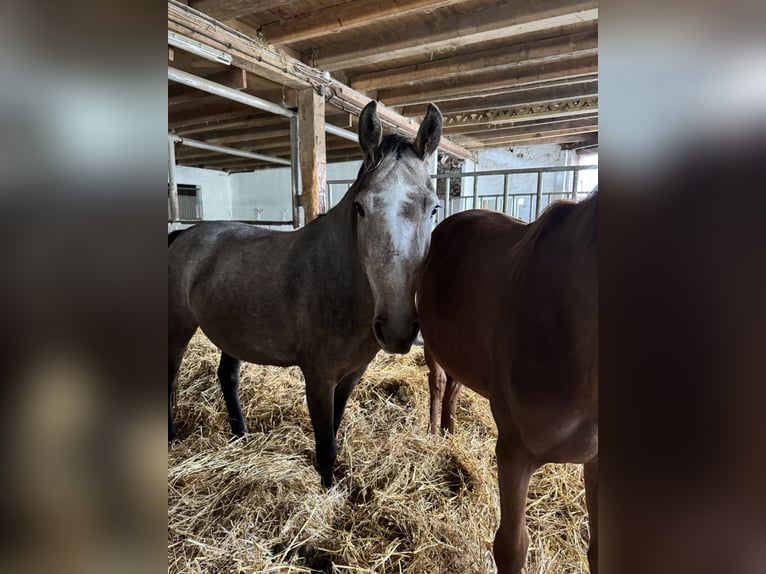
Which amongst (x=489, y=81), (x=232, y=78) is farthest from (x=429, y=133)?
(x=489, y=81)

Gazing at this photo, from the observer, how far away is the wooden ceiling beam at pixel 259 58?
83.5 inches

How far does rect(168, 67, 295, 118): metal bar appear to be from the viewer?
2.56m

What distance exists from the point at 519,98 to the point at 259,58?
283 centimetres

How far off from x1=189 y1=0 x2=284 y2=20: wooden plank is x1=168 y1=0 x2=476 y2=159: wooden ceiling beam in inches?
2.0

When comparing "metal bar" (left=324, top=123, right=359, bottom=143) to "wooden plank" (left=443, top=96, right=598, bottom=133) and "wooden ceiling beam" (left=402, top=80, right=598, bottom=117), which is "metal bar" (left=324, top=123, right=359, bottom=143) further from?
"wooden plank" (left=443, top=96, right=598, bottom=133)

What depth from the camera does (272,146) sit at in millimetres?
6863

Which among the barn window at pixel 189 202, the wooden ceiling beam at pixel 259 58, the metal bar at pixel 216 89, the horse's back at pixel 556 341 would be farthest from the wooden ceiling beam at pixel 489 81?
the barn window at pixel 189 202

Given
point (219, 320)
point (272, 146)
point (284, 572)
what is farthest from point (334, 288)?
point (272, 146)

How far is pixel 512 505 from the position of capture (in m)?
1.07

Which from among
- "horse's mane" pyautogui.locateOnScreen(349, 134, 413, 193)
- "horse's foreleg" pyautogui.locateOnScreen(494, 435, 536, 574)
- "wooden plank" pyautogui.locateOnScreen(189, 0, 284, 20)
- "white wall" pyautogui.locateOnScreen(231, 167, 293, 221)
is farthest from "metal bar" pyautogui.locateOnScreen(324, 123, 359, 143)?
"white wall" pyautogui.locateOnScreen(231, 167, 293, 221)

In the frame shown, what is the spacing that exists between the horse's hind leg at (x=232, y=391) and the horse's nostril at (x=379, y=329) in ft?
3.90

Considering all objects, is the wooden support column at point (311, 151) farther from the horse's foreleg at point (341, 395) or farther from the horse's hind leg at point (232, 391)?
the horse's foreleg at point (341, 395)

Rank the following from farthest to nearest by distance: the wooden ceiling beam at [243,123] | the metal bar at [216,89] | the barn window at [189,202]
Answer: the barn window at [189,202] → the wooden ceiling beam at [243,123] → the metal bar at [216,89]

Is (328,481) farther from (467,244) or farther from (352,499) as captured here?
(467,244)
